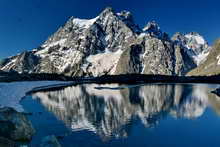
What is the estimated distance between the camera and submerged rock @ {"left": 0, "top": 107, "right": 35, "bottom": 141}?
2812 cm

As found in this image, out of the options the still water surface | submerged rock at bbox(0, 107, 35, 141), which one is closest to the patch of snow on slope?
the still water surface

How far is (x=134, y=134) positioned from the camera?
1345 inches

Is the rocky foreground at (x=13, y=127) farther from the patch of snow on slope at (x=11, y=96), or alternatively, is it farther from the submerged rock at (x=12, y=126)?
the patch of snow on slope at (x=11, y=96)

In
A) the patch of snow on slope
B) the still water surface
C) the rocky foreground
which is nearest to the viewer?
the rocky foreground

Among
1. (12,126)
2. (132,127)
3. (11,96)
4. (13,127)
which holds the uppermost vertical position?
(11,96)

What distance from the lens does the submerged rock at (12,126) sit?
2812cm

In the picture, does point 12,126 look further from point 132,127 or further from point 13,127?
point 132,127

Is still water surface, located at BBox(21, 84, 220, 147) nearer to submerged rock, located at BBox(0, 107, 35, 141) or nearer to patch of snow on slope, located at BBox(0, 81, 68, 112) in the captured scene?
submerged rock, located at BBox(0, 107, 35, 141)

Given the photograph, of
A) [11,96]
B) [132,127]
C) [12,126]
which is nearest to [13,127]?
[12,126]

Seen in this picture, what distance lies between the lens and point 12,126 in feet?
93.8

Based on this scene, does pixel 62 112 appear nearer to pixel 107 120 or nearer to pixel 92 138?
pixel 107 120

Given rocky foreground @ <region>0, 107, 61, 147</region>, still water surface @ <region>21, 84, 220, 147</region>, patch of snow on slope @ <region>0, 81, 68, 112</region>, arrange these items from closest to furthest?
rocky foreground @ <region>0, 107, 61, 147</region>, still water surface @ <region>21, 84, 220, 147</region>, patch of snow on slope @ <region>0, 81, 68, 112</region>

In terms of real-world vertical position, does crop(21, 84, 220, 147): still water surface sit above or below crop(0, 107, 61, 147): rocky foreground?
below

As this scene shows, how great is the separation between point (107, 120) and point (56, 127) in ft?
29.8
